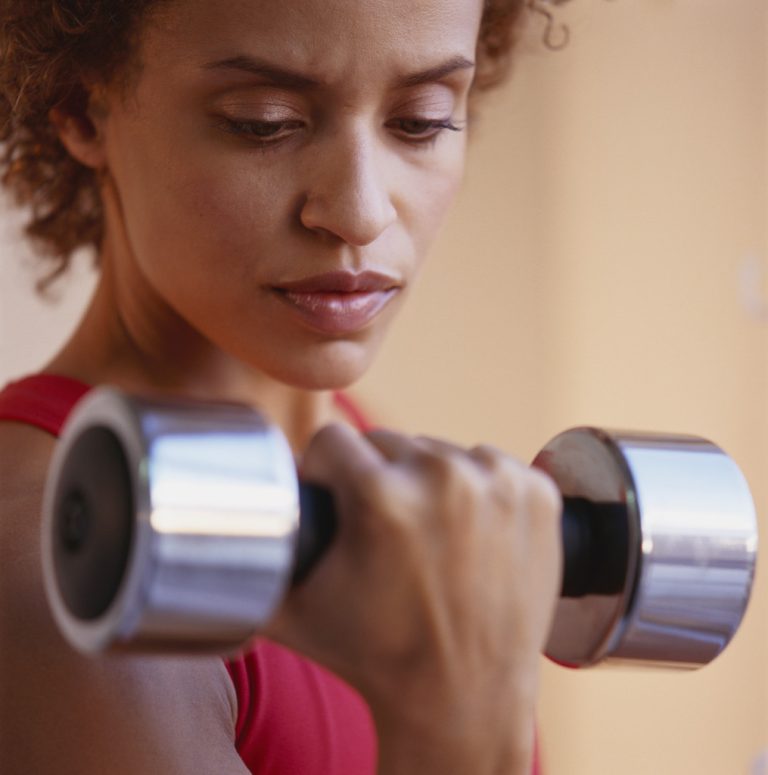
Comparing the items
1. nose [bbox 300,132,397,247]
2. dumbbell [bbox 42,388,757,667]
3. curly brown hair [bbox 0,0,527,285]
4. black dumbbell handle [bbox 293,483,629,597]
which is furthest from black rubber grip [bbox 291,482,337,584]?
curly brown hair [bbox 0,0,527,285]

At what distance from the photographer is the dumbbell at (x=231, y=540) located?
1.39 ft

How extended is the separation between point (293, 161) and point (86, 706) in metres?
0.34

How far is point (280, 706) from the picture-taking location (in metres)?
0.79

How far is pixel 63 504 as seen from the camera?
1.52 feet

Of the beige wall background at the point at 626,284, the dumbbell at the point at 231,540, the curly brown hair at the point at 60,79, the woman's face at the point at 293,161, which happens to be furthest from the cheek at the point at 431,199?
the beige wall background at the point at 626,284

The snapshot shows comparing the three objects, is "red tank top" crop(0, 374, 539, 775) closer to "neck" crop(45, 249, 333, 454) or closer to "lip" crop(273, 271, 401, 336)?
"neck" crop(45, 249, 333, 454)

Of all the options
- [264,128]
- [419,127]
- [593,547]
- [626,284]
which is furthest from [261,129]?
[626,284]

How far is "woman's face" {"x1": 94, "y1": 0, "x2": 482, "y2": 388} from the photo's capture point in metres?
0.72

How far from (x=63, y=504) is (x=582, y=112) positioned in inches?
75.1

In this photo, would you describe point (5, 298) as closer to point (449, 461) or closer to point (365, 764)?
point (365, 764)

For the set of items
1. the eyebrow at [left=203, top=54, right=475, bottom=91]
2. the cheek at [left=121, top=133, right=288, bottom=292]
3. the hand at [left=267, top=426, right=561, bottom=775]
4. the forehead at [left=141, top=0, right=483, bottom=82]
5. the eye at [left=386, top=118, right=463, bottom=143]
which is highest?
the forehead at [left=141, top=0, right=483, bottom=82]

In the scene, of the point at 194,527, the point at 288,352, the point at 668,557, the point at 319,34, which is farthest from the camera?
the point at 288,352

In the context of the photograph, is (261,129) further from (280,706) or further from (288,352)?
(280,706)

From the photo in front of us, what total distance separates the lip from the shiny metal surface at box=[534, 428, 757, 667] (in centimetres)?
26
